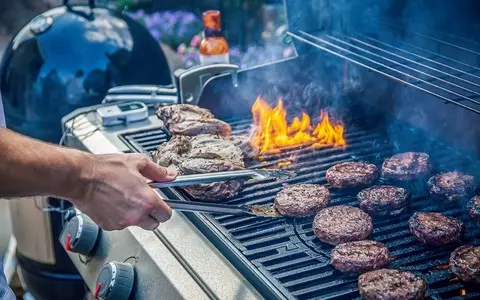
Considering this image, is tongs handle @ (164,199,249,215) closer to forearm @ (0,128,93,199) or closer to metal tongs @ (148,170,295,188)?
metal tongs @ (148,170,295,188)

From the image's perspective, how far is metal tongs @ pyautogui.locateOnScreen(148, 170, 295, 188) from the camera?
257cm

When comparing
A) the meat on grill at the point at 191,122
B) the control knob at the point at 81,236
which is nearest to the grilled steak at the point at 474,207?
the meat on grill at the point at 191,122

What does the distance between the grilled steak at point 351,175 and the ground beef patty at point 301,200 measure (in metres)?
0.11

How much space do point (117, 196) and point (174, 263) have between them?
1.57 feet

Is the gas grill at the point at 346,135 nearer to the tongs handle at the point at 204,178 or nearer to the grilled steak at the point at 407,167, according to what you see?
the grilled steak at the point at 407,167

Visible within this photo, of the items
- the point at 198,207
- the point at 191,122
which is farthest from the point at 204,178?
the point at 191,122

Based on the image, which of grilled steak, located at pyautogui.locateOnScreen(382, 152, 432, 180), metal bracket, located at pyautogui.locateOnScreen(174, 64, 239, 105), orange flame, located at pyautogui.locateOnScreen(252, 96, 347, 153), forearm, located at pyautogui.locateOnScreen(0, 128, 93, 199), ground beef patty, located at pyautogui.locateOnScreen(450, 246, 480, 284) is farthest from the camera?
metal bracket, located at pyautogui.locateOnScreen(174, 64, 239, 105)

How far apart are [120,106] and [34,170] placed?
198 cm

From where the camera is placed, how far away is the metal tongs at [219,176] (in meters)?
2.57

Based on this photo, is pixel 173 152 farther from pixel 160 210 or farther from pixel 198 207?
pixel 160 210

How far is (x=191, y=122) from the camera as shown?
11.2ft

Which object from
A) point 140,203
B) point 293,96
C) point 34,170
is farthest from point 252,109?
point 34,170

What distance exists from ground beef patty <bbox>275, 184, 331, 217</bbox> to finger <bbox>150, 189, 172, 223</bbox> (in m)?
0.62

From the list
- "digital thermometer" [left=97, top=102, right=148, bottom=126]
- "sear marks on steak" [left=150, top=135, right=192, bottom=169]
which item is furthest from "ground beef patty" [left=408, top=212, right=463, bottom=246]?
"digital thermometer" [left=97, top=102, right=148, bottom=126]
